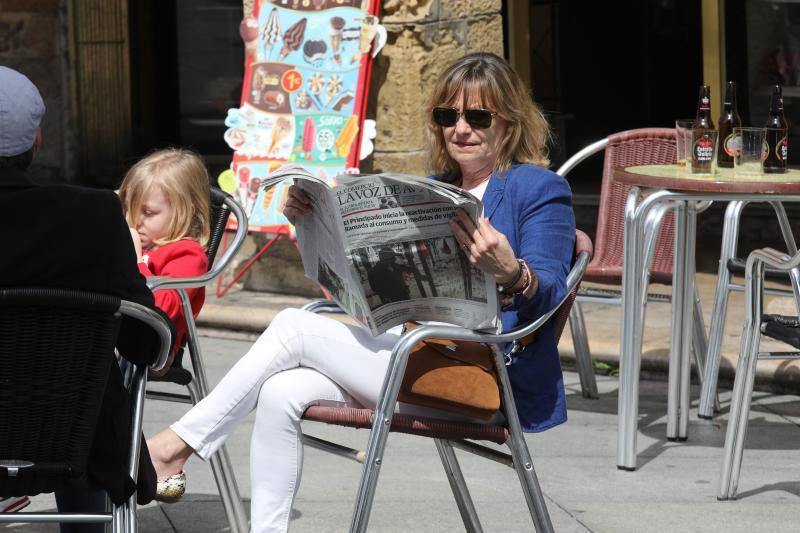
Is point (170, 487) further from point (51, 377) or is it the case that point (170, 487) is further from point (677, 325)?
point (677, 325)

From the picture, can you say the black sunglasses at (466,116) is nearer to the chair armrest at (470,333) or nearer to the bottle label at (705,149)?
the chair armrest at (470,333)

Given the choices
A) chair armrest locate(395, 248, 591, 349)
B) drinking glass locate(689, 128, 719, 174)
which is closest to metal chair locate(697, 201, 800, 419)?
drinking glass locate(689, 128, 719, 174)

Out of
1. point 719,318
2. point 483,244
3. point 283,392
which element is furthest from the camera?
point 719,318

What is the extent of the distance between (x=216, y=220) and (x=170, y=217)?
0.74ft

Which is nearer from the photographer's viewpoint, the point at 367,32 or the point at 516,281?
the point at 516,281

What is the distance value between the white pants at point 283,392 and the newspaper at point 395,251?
0.12 meters

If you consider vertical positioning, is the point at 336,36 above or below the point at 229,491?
above

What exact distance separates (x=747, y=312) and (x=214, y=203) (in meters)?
1.61

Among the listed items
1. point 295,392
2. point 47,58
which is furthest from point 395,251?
point 47,58

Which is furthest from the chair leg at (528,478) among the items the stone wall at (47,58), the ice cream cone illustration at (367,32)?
the stone wall at (47,58)

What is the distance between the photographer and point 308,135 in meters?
7.03

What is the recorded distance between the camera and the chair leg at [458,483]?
10.9 feet

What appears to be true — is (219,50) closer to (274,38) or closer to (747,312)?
(274,38)

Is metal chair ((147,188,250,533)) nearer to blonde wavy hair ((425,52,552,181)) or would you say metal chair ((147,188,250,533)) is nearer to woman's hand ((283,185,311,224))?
woman's hand ((283,185,311,224))
